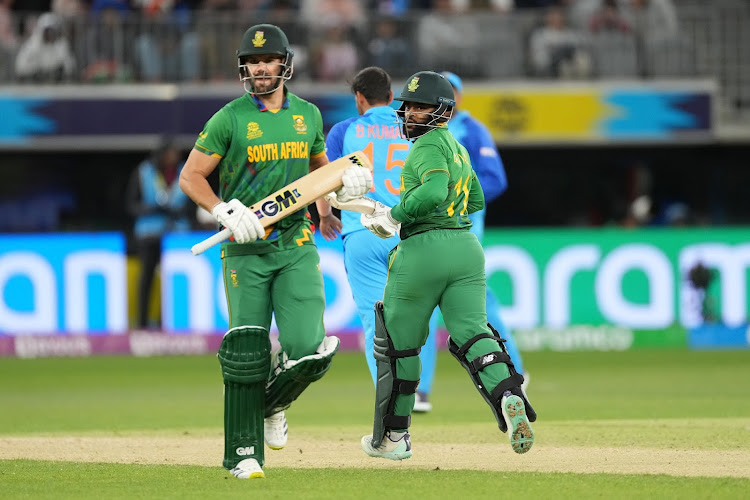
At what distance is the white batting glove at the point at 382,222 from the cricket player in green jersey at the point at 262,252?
0.51ft

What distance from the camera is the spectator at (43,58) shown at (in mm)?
18547

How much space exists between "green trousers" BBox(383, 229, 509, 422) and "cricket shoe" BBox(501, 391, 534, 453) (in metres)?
0.32

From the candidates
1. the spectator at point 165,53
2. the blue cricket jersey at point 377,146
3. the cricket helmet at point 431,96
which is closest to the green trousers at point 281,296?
the cricket helmet at point 431,96

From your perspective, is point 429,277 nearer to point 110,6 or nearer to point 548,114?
point 548,114

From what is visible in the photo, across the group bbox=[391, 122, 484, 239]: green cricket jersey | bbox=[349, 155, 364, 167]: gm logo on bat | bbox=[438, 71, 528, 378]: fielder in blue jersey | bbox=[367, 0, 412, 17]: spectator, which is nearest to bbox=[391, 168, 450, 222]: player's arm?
bbox=[391, 122, 484, 239]: green cricket jersey

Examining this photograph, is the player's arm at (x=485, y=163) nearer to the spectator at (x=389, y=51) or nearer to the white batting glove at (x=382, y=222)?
the white batting glove at (x=382, y=222)

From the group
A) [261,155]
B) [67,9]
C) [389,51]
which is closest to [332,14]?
[389,51]

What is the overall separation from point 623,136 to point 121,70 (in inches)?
280

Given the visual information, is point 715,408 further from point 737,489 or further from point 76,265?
point 76,265

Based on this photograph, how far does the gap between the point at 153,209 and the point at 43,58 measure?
12.9ft

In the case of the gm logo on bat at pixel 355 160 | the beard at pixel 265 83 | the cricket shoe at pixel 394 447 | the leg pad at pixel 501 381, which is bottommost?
the cricket shoe at pixel 394 447

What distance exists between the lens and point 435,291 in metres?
6.87

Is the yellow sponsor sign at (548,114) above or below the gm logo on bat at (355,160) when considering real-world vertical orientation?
below

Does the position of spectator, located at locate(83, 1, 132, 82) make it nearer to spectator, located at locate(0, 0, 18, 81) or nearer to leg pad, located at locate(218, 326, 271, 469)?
spectator, located at locate(0, 0, 18, 81)
